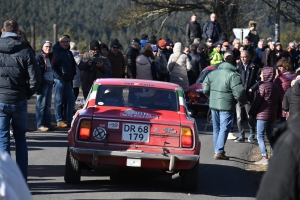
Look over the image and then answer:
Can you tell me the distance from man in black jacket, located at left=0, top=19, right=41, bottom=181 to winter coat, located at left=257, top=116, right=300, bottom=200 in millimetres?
5668

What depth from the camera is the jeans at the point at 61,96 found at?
14617 mm

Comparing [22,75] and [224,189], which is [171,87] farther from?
[22,75]

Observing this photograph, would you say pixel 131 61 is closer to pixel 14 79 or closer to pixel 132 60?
pixel 132 60

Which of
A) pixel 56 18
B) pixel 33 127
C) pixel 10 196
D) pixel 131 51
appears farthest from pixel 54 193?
pixel 56 18

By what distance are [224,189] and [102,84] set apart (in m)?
2.18

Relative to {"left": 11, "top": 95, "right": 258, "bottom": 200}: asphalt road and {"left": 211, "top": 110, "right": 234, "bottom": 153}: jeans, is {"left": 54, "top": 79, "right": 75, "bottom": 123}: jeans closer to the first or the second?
{"left": 11, "top": 95, "right": 258, "bottom": 200}: asphalt road

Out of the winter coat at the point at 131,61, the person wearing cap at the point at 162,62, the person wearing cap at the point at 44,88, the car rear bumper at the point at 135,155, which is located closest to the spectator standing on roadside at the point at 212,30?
the person wearing cap at the point at 162,62

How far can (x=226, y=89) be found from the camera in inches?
453

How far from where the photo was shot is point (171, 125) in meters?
8.40

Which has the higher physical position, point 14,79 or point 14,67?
point 14,67

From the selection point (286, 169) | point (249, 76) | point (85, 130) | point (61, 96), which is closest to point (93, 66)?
point (61, 96)

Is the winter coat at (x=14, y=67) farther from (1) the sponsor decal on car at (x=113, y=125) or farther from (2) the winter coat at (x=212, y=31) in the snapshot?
(2) the winter coat at (x=212, y=31)

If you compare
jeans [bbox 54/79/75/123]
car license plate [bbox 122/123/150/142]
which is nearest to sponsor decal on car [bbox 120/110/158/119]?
car license plate [bbox 122/123/150/142]

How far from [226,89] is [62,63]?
4.31 metres
